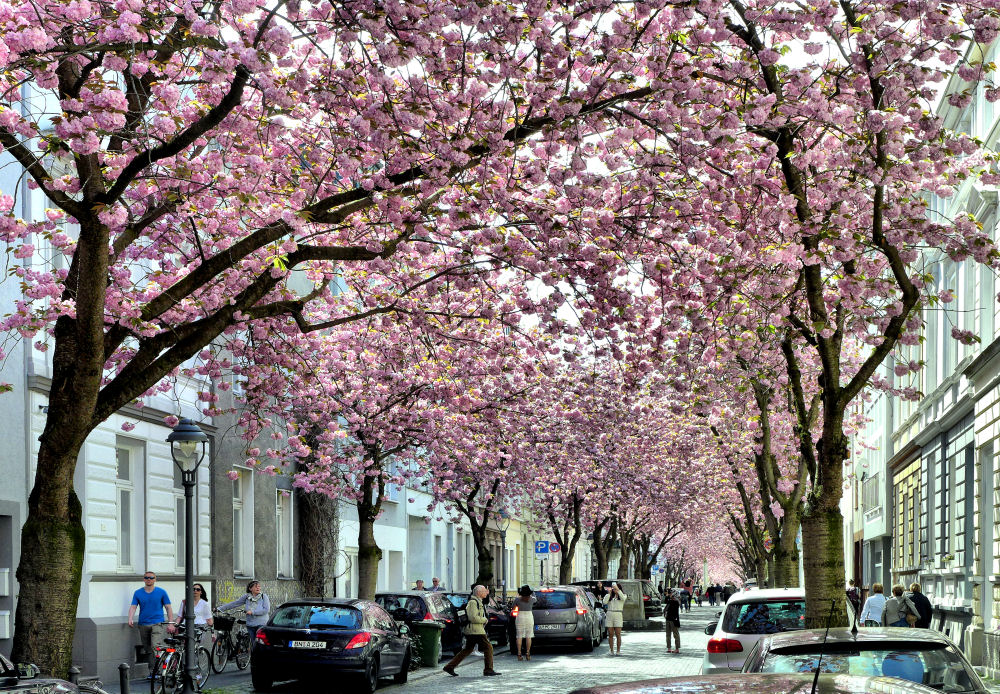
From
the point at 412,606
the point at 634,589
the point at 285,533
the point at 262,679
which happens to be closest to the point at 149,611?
the point at 262,679

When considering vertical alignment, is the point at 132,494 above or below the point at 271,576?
above

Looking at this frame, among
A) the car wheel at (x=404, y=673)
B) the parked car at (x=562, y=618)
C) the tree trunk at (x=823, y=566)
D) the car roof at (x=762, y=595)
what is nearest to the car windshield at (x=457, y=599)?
the parked car at (x=562, y=618)

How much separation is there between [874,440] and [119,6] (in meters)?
45.4

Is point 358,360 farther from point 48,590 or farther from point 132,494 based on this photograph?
point 48,590

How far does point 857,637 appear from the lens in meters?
7.91

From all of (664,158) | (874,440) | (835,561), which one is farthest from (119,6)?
(874,440)

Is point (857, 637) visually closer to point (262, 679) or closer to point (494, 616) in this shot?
point (262, 679)

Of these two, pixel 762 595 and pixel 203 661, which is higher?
pixel 762 595

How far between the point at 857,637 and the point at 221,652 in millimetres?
18890

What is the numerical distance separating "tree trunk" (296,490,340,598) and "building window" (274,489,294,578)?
0.52 meters

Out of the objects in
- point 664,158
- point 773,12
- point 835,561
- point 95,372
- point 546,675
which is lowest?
point 546,675

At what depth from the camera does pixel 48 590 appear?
11.4 metres

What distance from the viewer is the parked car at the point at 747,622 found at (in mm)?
14367

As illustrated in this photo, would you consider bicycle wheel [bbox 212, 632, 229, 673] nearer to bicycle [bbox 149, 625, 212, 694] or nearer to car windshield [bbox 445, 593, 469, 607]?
bicycle [bbox 149, 625, 212, 694]
